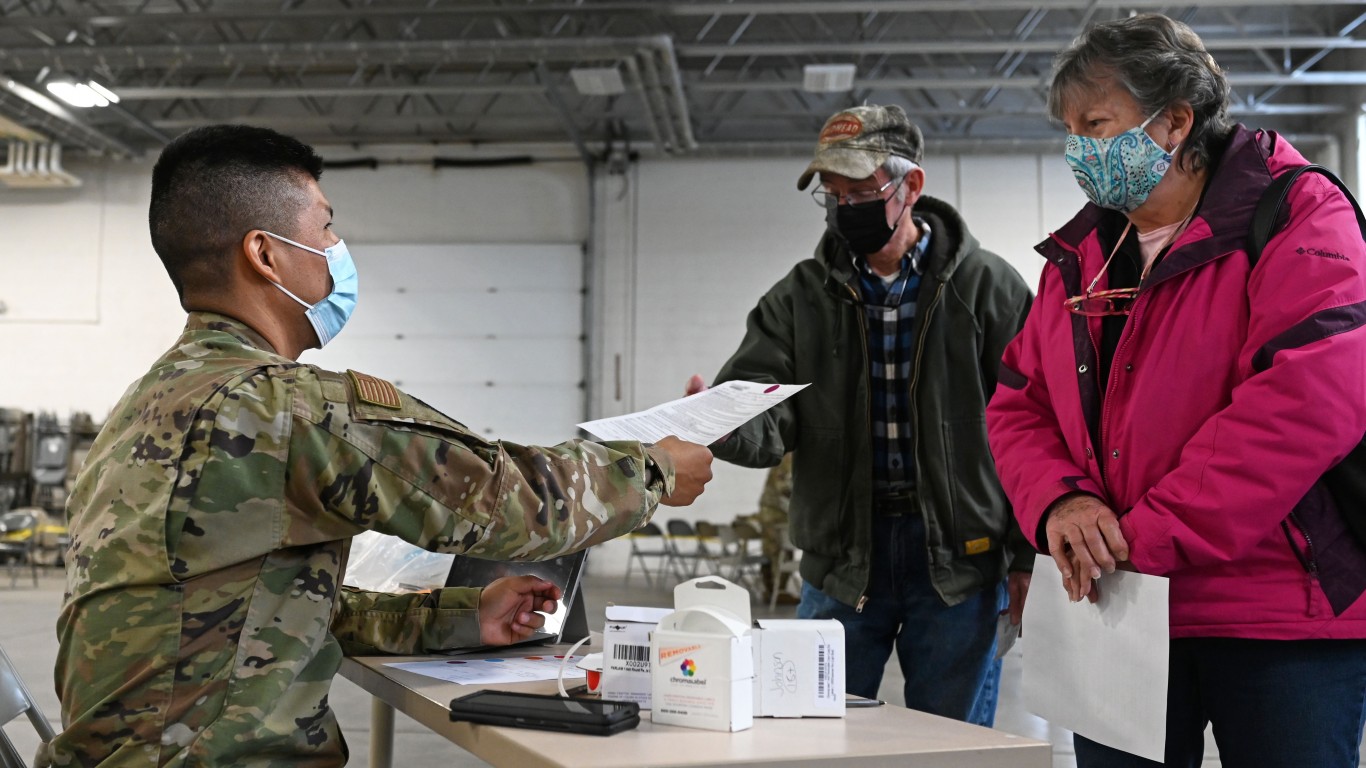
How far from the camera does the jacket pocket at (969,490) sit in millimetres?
2311

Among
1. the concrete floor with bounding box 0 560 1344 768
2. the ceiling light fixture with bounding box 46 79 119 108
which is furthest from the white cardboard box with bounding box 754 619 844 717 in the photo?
the ceiling light fixture with bounding box 46 79 119 108

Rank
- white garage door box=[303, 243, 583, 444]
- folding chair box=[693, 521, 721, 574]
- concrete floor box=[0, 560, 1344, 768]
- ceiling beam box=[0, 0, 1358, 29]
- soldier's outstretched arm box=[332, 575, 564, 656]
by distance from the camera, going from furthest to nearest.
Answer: white garage door box=[303, 243, 583, 444] → folding chair box=[693, 521, 721, 574] → ceiling beam box=[0, 0, 1358, 29] → concrete floor box=[0, 560, 1344, 768] → soldier's outstretched arm box=[332, 575, 564, 656]

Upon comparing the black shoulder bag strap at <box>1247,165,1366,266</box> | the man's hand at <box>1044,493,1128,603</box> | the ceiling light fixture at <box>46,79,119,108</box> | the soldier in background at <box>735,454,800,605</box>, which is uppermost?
the ceiling light fixture at <box>46,79,119,108</box>

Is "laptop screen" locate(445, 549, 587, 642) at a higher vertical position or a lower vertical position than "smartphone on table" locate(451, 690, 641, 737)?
higher

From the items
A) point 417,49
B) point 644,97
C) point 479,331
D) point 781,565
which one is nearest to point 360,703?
point 781,565

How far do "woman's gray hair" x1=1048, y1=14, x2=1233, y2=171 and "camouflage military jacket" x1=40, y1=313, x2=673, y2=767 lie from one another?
1.08m

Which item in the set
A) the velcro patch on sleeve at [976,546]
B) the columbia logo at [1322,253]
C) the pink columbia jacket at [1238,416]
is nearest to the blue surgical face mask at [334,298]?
the pink columbia jacket at [1238,416]

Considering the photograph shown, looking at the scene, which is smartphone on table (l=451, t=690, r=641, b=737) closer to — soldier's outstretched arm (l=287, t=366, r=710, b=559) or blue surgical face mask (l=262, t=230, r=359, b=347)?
soldier's outstretched arm (l=287, t=366, r=710, b=559)

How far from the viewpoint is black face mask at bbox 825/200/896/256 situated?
8.11ft

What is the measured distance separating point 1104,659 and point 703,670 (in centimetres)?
67

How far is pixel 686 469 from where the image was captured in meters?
1.68

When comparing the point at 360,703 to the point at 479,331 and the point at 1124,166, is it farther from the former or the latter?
the point at 479,331

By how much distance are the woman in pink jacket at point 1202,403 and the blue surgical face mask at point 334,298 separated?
1144mm

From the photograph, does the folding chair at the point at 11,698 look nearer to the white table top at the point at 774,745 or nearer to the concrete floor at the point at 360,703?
the white table top at the point at 774,745
